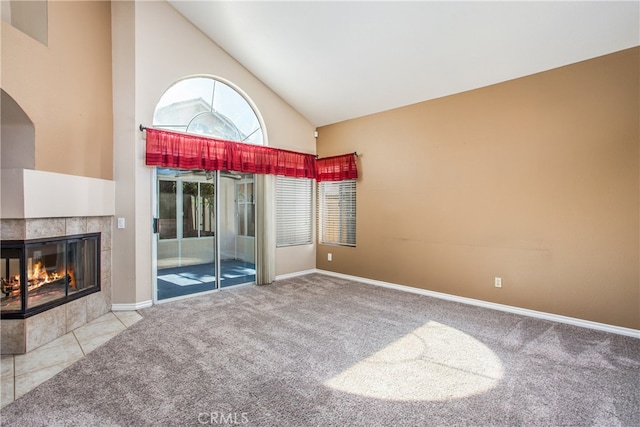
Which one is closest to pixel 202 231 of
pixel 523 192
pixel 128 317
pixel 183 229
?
pixel 183 229

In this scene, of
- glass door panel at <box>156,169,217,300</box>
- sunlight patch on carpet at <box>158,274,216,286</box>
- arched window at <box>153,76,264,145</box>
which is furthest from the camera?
sunlight patch on carpet at <box>158,274,216,286</box>

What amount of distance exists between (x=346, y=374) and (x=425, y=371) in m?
0.64

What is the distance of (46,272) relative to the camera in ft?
10.2

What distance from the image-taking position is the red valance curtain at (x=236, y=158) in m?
3.99

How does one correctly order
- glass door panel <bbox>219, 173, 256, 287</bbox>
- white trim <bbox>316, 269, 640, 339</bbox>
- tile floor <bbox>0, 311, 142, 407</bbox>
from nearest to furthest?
1. tile floor <bbox>0, 311, 142, 407</bbox>
2. white trim <bbox>316, 269, 640, 339</bbox>
3. glass door panel <bbox>219, 173, 256, 287</bbox>

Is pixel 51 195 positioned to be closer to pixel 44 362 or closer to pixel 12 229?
pixel 12 229

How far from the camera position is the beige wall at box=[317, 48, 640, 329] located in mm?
3148

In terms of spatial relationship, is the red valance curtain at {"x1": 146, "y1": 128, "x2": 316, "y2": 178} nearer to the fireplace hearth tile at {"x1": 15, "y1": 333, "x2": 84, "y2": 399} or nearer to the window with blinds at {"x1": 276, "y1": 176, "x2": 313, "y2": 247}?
the window with blinds at {"x1": 276, "y1": 176, "x2": 313, "y2": 247}

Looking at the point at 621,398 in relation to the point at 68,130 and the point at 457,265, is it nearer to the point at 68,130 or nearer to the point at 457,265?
the point at 457,265

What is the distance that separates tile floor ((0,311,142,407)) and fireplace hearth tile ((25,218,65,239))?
1041 mm

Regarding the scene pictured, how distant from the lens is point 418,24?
3.38 m

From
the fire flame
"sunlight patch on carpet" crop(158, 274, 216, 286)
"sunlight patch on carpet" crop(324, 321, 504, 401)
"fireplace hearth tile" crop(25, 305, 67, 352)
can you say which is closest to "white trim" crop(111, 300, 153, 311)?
"fireplace hearth tile" crop(25, 305, 67, 352)

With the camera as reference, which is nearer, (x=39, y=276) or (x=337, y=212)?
(x=39, y=276)

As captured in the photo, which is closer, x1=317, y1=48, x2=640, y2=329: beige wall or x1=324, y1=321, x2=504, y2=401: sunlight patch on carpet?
x1=324, y1=321, x2=504, y2=401: sunlight patch on carpet
